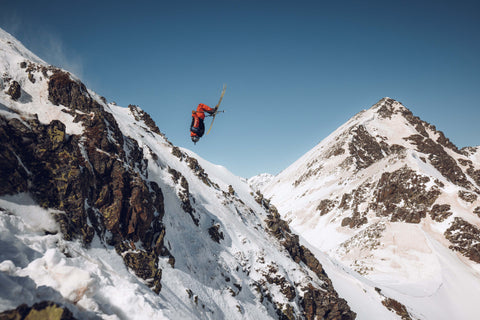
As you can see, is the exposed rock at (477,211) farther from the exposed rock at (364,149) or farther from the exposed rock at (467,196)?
the exposed rock at (364,149)

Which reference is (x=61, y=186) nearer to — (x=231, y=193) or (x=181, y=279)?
Result: (x=181, y=279)

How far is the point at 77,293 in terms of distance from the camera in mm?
6914

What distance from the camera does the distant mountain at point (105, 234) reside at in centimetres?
741

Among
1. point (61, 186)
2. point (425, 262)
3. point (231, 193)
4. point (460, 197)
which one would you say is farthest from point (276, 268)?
point (460, 197)

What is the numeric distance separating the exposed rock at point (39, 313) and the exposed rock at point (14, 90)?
52.3 feet

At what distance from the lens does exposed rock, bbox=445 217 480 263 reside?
142 ft

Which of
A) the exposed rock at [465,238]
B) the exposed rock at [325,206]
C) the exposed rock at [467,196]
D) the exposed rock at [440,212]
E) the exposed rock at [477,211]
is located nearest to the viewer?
the exposed rock at [465,238]

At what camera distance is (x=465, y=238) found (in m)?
44.5

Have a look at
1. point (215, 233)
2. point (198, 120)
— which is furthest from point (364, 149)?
point (198, 120)

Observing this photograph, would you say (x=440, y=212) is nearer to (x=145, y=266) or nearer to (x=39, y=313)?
(x=145, y=266)

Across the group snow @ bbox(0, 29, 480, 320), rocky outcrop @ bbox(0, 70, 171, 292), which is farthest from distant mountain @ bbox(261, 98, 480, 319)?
rocky outcrop @ bbox(0, 70, 171, 292)

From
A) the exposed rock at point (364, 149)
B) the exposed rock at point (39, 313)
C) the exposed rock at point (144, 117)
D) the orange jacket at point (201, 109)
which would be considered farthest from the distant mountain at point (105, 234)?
the exposed rock at point (364, 149)

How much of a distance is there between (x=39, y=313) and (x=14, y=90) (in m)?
17.0

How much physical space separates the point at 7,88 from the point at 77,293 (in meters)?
16.3
